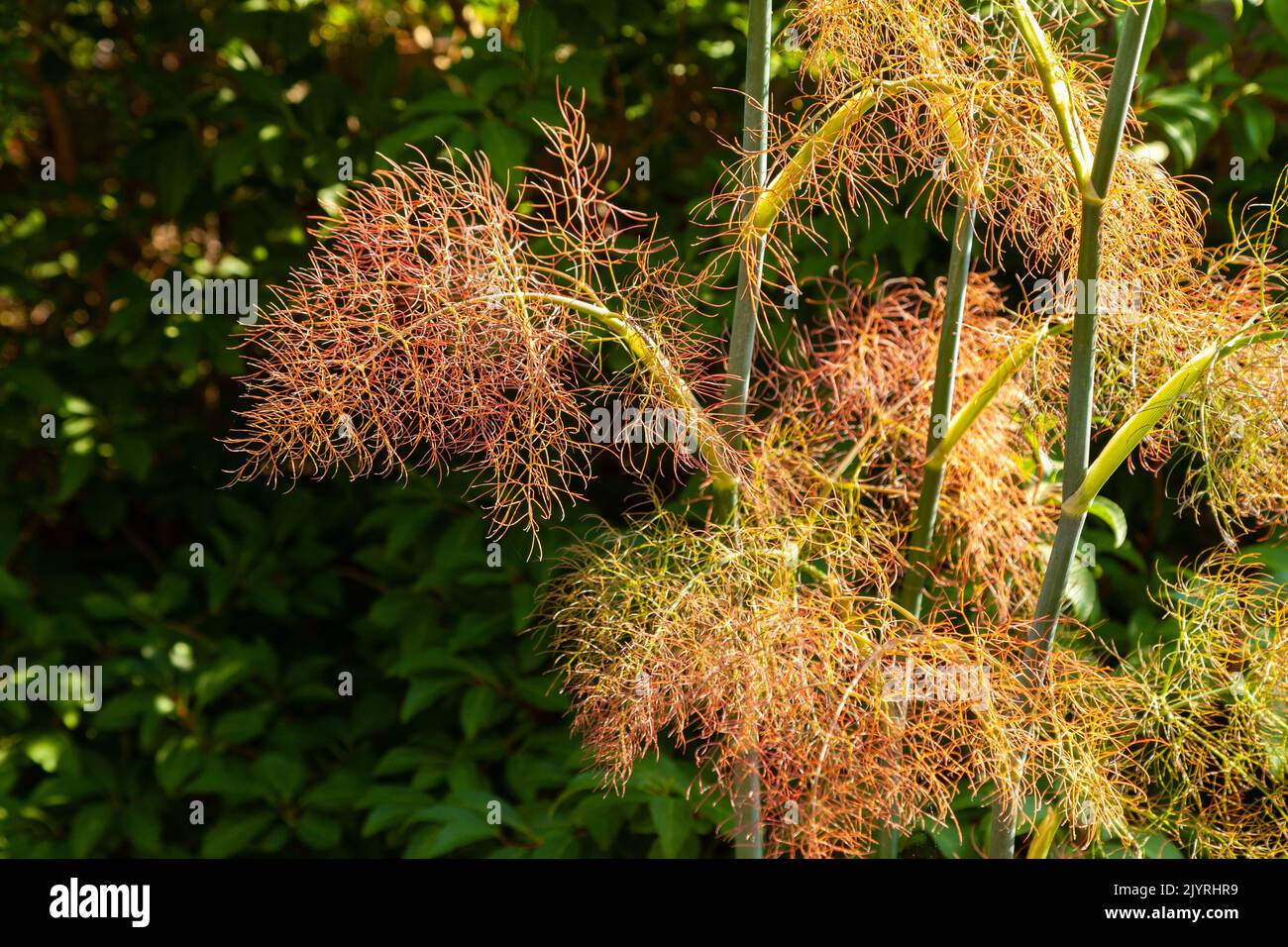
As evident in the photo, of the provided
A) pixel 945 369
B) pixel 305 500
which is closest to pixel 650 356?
pixel 945 369

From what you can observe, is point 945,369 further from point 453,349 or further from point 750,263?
point 453,349

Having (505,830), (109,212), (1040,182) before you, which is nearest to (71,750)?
(505,830)

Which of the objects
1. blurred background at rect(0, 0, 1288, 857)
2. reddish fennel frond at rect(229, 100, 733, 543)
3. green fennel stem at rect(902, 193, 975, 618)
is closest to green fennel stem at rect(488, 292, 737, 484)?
reddish fennel frond at rect(229, 100, 733, 543)

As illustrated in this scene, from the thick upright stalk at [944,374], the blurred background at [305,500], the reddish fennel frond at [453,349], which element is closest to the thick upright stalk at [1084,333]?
the thick upright stalk at [944,374]

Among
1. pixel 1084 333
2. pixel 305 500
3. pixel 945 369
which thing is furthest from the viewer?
pixel 305 500

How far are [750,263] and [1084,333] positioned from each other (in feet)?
0.65

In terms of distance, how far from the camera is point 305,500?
164cm

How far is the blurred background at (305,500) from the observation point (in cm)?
134

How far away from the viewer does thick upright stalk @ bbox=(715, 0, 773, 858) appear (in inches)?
27.2

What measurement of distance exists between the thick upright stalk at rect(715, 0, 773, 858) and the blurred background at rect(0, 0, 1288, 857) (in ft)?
1.63

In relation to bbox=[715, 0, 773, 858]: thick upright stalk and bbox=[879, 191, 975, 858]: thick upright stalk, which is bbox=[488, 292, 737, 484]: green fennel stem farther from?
bbox=[879, 191, 975, 858]: thick upright stalk

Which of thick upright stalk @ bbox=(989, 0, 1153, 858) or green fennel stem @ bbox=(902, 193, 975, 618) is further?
green fennel stem @ bbox=(902, 193, 975, 618)

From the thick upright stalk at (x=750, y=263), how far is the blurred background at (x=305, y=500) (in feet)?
1.63
